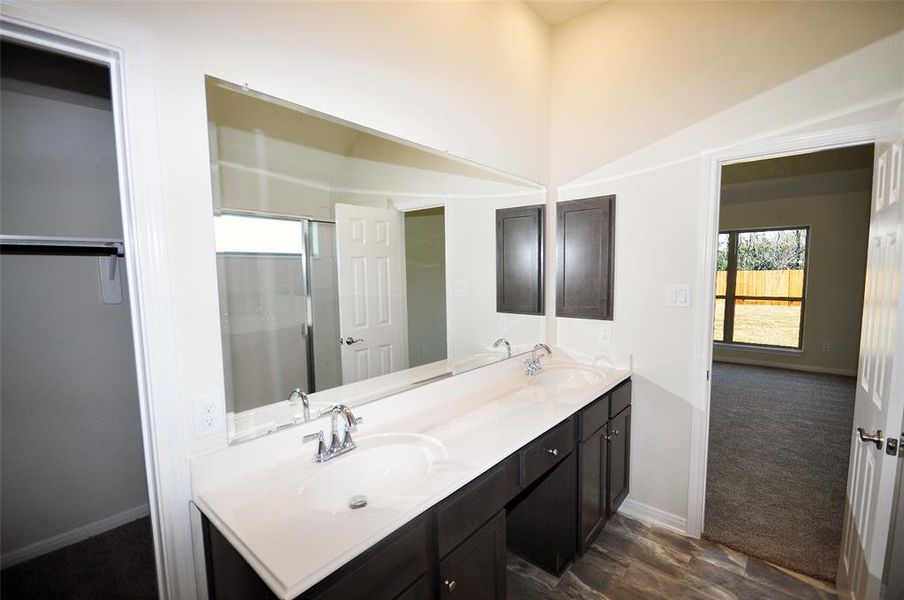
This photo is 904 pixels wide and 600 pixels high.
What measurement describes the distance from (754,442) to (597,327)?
211 cm

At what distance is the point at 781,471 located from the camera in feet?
9.11

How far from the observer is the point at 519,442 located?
1.41 meters

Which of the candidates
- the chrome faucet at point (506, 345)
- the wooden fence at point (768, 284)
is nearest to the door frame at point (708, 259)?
the chrome faucet at point (506, 345)

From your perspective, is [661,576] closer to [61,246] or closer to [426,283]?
[426,283]

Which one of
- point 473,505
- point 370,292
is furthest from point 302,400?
point 473,505

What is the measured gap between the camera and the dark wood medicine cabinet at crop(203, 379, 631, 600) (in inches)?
37.3

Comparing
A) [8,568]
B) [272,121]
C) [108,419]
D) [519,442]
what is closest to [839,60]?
[519,442]

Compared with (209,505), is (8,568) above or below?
below

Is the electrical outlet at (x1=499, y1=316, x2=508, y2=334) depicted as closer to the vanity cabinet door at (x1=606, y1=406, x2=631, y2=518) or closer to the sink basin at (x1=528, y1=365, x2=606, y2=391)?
the sink basin at (x1=528, y1=365, x2=606, y2=391)

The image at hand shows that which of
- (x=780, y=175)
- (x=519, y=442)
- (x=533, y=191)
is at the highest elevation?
(x=780, y=175)

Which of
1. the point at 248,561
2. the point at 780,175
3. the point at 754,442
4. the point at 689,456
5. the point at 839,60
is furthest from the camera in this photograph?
the point at 780,175

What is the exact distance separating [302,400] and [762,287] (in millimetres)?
6949

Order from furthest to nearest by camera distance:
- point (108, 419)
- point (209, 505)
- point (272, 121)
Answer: point (108, 419) → point (272, 121) → point (209, 505)

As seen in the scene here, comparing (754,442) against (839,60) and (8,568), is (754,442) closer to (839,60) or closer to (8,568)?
(839,60)
